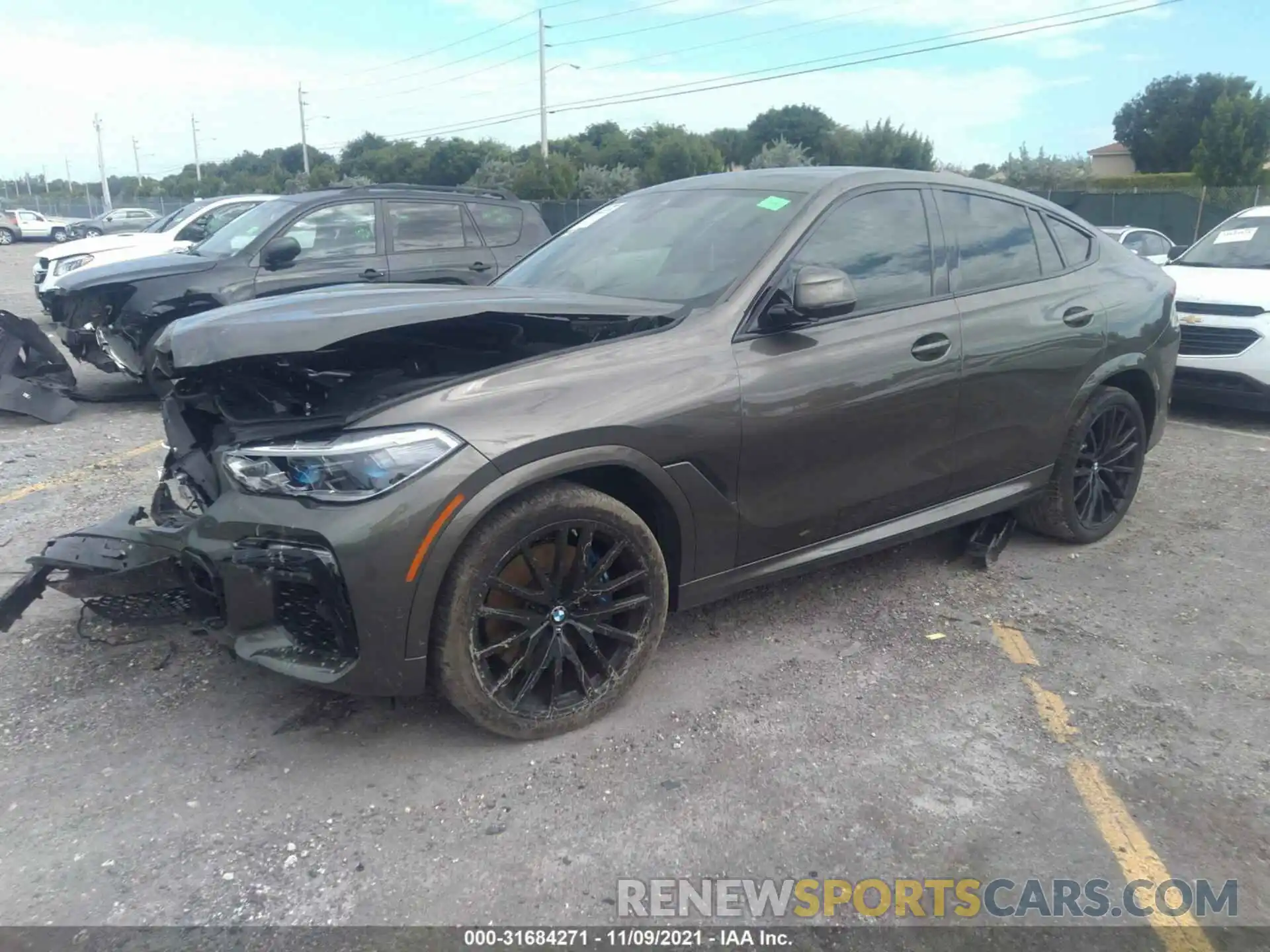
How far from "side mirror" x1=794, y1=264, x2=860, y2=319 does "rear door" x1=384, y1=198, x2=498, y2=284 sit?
5.56 meters

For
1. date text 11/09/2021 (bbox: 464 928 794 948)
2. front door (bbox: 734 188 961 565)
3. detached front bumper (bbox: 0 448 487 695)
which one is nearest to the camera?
date text 11/09/2021 (bbox: 464 928 794 948)

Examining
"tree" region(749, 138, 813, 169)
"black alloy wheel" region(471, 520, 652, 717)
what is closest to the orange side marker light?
"black alloy wheel" region(471, 520, 652, 717)

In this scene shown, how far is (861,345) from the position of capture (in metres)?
3.70

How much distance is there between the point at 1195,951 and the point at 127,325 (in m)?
7.69

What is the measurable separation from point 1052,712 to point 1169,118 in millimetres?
69169

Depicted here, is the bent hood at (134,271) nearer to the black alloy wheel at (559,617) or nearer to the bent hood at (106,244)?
the bent hood at (106,244)

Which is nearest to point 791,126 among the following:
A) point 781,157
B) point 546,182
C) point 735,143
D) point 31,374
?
point 735,143

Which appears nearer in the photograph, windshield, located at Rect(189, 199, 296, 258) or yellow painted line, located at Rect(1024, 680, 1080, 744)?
yellow painted line, located at Rect(1024, 680, 1080, 744)

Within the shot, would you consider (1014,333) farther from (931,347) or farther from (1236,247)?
(1236,247)

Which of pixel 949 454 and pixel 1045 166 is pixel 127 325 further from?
pixel 1045 166

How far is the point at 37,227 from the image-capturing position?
4391 centimetres

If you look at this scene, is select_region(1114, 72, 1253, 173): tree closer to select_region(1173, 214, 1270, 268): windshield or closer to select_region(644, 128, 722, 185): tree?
select_region(644, 128, 722, 185): tree

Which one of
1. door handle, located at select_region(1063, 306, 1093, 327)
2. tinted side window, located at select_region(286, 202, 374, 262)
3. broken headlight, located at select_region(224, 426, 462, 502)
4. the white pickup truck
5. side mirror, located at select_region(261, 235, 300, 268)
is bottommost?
broken headlight, located at select_region(224, 426, 462, 502)

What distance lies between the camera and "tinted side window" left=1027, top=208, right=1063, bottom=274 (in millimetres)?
4570
